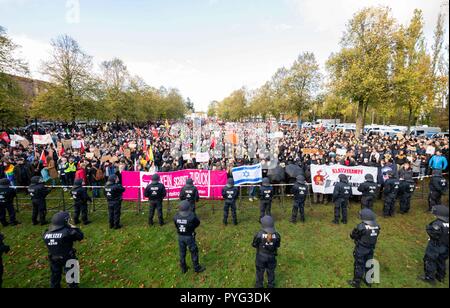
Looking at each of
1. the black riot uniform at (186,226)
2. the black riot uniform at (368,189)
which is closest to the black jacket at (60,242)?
the black riot uniform at (186,226)

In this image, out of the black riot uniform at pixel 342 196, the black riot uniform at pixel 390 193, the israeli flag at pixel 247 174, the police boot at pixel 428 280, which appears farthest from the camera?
the israeli flag at pixel 247 174

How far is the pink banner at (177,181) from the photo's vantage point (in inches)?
436

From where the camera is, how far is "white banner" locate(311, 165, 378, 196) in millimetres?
11156

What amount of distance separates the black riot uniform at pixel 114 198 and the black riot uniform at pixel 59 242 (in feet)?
9.82

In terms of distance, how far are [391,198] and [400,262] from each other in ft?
12.1

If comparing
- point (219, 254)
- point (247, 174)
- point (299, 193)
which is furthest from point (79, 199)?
point (299, 193)

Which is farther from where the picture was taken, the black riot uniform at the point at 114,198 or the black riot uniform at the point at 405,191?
the black riot uniform at the point at 405,191

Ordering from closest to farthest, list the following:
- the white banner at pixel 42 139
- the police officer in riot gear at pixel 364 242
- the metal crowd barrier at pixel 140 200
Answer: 1. the police officer in riot gear at pixel 364 242
2. the metal crowd barrier at pixel 140 200
3. the white banner at pixel 42 139

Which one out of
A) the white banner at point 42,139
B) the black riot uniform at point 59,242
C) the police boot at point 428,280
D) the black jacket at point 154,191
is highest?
the white banner at point 42,139

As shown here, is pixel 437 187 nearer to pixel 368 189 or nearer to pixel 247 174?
pixel 368 189

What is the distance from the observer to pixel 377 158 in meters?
14.4

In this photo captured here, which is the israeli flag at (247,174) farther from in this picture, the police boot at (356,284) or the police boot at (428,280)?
the police boot at (428,280)

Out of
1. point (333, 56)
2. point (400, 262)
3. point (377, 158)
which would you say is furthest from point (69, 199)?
point (333, 56)

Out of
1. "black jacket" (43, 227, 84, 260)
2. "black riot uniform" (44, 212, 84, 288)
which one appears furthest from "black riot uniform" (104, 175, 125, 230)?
"black jacket" (43, 227, 84, 260)
